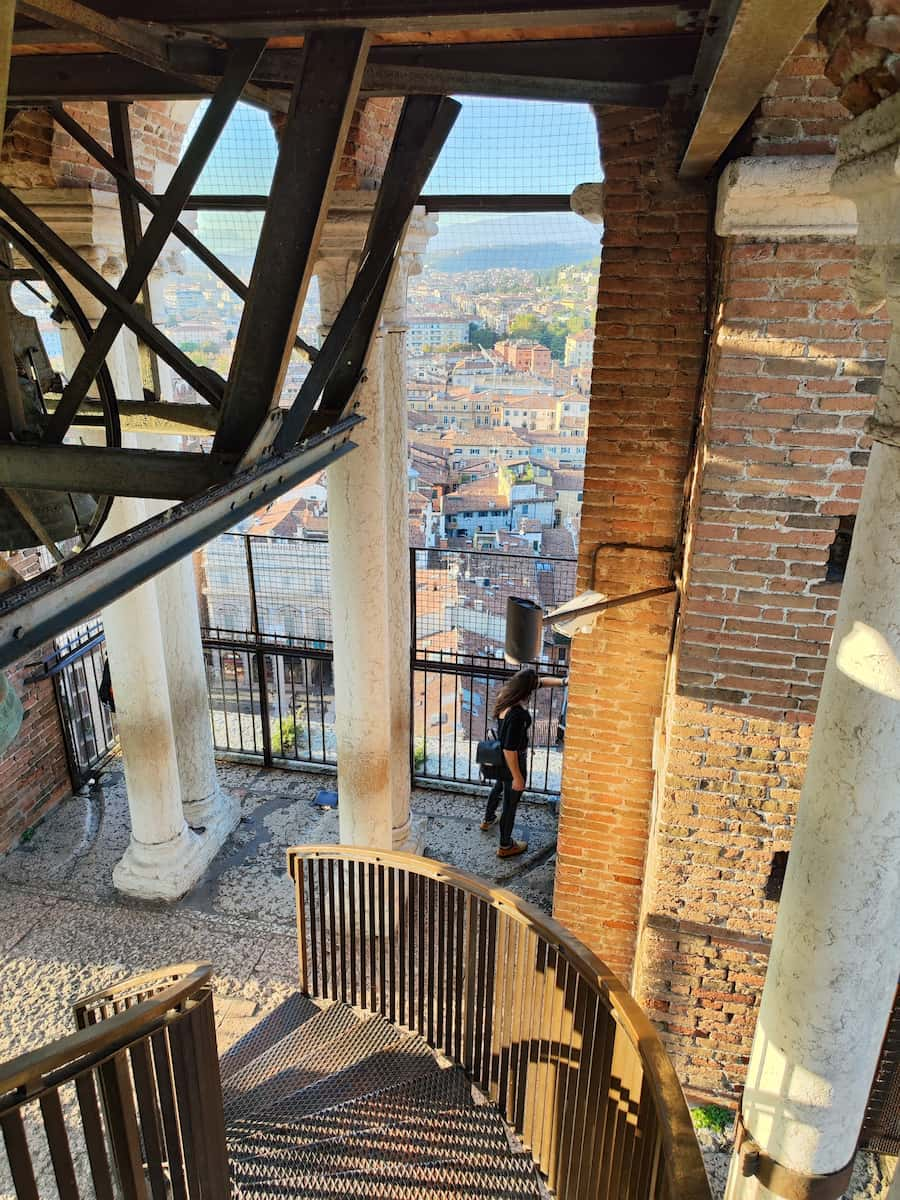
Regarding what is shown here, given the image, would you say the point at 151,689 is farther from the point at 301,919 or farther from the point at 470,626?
the point at 470,626

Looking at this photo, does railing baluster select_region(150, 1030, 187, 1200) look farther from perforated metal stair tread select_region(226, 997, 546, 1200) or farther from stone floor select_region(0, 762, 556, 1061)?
stone floor select_region(0, 762, 556, 1061)

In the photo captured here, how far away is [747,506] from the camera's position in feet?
11.6

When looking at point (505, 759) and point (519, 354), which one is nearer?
point (505, 759)

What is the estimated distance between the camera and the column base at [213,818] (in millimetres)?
7125

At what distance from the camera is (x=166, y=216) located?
2926 millimetres

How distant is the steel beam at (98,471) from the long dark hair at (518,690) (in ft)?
13.8

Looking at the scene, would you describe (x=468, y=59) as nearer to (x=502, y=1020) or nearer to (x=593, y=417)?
(x=593, y=417)

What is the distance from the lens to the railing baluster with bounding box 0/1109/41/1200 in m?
2.00

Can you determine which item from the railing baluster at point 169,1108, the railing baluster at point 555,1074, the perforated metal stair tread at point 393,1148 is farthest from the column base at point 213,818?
the railing baluster at point 169,1108

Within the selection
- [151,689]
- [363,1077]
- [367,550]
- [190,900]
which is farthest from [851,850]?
[190,900]

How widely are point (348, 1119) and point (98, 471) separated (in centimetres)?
289

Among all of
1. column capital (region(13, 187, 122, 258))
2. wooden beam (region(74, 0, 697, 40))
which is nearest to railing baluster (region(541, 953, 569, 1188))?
wooden beam (region(74, 0, 697, 40))

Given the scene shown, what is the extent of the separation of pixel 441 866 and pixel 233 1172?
148cm

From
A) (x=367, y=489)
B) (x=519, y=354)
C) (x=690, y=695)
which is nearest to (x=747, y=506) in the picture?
(x=690, y=695)
